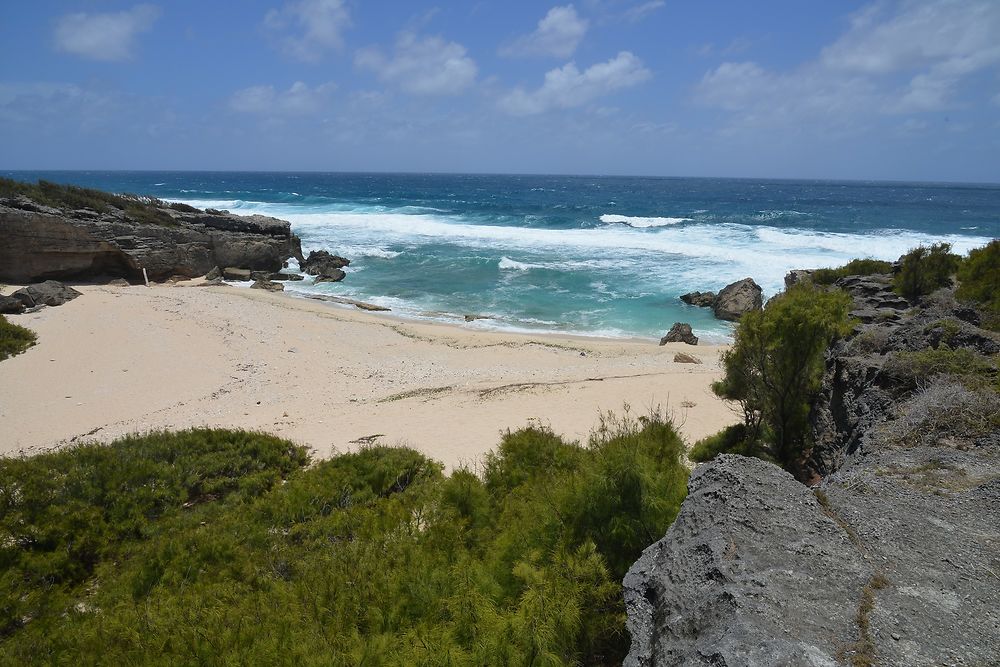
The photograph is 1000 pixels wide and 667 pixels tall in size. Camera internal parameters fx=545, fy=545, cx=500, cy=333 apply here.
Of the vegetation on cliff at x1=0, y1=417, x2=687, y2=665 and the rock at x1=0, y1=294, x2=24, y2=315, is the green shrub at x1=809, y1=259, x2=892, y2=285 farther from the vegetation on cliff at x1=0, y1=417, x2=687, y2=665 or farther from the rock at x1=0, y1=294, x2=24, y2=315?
the rock at x1=0, y1=294, x2=24, y2=315

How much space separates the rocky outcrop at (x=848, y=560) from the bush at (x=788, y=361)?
3211mm

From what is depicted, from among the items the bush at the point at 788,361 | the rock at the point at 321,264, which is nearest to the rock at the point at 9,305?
the rock at the point at 321,264

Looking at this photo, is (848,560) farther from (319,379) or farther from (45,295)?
(45,295)

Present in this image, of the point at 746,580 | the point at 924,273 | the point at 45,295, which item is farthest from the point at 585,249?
the point at 746,580

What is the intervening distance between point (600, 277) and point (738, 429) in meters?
23.4

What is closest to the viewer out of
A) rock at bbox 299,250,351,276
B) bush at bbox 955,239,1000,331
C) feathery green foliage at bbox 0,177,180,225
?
bush at bbox 955,239,1000,331

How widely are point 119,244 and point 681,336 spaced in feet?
87.6

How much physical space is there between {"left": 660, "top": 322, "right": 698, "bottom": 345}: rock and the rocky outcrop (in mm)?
15754

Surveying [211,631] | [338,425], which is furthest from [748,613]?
[338,425]

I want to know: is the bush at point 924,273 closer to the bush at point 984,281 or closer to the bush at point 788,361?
the bush at point 984,281

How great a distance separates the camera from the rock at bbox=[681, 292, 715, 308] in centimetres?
2619

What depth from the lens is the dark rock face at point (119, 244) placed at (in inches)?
966

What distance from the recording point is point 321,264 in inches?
1302

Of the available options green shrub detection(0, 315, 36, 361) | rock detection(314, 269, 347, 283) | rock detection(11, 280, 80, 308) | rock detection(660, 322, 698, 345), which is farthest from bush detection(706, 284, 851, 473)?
rock detection(314, 269, 347, 283)
